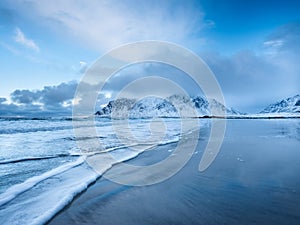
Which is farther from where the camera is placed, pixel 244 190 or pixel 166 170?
pixel 166 170

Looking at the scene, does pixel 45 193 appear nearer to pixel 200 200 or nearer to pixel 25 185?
pixel 25 185

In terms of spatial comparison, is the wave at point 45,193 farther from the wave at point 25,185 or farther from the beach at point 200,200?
the beach at point 200,200

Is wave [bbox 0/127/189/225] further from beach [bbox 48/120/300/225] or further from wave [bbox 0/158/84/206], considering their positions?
beach [bbox 48/120/300/225]

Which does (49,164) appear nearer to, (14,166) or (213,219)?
(14,166)

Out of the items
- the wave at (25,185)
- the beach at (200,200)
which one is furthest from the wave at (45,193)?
the beach at (200,200)

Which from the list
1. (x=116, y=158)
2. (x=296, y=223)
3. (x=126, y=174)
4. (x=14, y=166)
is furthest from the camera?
(x=116, y=158)

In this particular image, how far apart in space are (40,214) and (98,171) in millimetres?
3387

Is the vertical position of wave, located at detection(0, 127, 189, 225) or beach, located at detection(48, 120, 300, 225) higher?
beach, located at detection(48, 120, 300, 225)

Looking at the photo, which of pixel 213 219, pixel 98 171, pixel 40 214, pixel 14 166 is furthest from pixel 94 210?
pixel 14 166

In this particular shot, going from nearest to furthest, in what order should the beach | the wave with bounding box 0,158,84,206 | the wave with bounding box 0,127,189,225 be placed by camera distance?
the beach → the wave with bounding box 0,127,189,225 → the wave with bounding box 0,158,84,206

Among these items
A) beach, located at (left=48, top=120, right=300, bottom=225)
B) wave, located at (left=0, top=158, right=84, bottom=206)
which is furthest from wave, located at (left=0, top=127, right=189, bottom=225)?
beach, located at (left=48, top=120, right=300, bottom=225)

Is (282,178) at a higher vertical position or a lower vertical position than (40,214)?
higher

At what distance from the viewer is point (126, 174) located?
23.6 ft

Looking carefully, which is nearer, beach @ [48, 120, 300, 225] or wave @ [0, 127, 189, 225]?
beach @ [48, 120, 300, 225]
